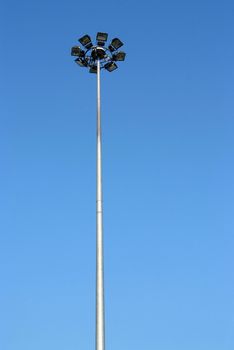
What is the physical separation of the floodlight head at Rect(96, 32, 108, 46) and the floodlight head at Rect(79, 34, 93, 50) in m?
0.36

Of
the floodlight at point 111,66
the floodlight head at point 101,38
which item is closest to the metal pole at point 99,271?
the floodlight at point 111,66

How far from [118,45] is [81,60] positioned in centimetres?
158

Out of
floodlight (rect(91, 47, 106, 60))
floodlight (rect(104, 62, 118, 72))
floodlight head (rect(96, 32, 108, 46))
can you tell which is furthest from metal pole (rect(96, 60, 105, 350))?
floodlight head (rect(96, 32, 108, 46))

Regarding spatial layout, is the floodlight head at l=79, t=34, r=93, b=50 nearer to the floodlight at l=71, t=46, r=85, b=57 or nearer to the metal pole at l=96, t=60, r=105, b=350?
the floodlight at l=71, t=46, r=85, b=57

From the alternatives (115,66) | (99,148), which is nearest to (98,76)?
(115,66)

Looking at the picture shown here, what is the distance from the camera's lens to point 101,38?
23.6 metres

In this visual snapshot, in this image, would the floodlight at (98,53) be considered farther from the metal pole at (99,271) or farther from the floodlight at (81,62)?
the metal pole at (99,271)

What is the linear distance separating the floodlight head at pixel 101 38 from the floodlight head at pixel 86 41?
36cm

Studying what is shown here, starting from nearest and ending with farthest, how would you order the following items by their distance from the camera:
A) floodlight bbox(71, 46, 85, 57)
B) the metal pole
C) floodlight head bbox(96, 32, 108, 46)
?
the metal pole, floodlight head bbox(96, 32, 108, 46), floodlight bbox(71, 46, 85, 57)

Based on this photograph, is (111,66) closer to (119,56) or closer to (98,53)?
(119,56)

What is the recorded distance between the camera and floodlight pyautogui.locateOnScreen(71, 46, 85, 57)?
23.8m

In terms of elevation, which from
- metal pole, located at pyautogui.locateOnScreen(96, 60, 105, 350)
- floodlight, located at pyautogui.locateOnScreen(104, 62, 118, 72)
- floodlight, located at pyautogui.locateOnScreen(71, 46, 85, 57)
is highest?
floodlight, located at pyautogui.locateOnScreen(71, 46, 85, 57)

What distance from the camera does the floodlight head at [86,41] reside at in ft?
77.6

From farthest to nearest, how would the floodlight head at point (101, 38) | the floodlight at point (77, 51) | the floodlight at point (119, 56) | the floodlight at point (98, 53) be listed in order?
the floodlight at point (119, 56) < the floodlight at point (98, 53) < the floodlight at point (77, 51) < the floodlight head at point (101, 38)
